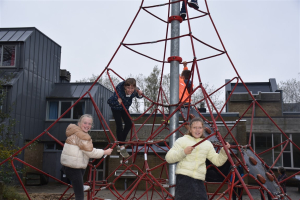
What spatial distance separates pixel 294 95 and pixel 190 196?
30387 mm

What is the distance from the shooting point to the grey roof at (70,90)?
17.1 meters

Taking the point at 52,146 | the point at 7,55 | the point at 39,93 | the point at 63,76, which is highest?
the point at 7,55

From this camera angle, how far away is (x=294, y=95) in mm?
30094

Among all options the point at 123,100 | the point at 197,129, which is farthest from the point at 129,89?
the point at 197,129

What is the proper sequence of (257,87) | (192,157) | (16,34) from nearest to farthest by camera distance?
(192,157)
(16,34)
(257,87)

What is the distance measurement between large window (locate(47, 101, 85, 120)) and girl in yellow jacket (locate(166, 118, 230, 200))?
14.4 metres

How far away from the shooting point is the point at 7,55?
1552 cm

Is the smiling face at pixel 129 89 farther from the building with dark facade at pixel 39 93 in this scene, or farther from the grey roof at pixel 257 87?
the grey roof at pixel 257 87

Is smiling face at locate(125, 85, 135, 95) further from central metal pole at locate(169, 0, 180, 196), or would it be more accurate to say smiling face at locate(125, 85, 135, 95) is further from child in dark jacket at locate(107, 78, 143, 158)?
central metal pole at locate(169, 0, 180, 196)

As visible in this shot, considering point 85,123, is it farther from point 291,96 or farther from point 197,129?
point 291,96

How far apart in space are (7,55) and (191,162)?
14.8 meters

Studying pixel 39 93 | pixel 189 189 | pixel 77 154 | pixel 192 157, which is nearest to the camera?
pixel 189 189

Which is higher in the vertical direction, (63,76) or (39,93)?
(63,76)

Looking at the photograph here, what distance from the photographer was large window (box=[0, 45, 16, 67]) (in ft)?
50.7
